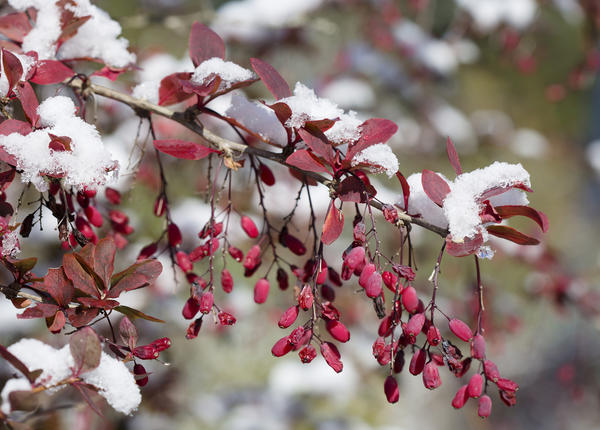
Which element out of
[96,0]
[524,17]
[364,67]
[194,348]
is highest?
[96,0]

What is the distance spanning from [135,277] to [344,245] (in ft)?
8.32

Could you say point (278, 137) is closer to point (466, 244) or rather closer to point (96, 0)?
point (466, 244)

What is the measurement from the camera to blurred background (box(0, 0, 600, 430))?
215cm

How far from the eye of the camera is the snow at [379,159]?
637mm

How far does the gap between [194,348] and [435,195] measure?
10.5 feet

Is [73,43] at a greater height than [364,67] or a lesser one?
greater

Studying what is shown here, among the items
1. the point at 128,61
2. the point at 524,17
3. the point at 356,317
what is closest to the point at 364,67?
the point at 524,17

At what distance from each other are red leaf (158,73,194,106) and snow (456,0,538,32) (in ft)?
8.44

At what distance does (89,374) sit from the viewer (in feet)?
1.99

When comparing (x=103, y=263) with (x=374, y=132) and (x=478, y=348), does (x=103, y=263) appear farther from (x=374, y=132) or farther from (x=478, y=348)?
(x=478, y=348)

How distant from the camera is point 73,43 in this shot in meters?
0.81

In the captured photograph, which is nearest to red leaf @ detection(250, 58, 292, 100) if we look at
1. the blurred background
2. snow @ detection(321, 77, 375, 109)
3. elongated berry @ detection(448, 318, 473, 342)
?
elongated berry @ detection(448, 318, 473, 342)

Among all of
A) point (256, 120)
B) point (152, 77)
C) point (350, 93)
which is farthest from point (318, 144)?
point (350, 93)

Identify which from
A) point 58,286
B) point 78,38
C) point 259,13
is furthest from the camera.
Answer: point 259,13
